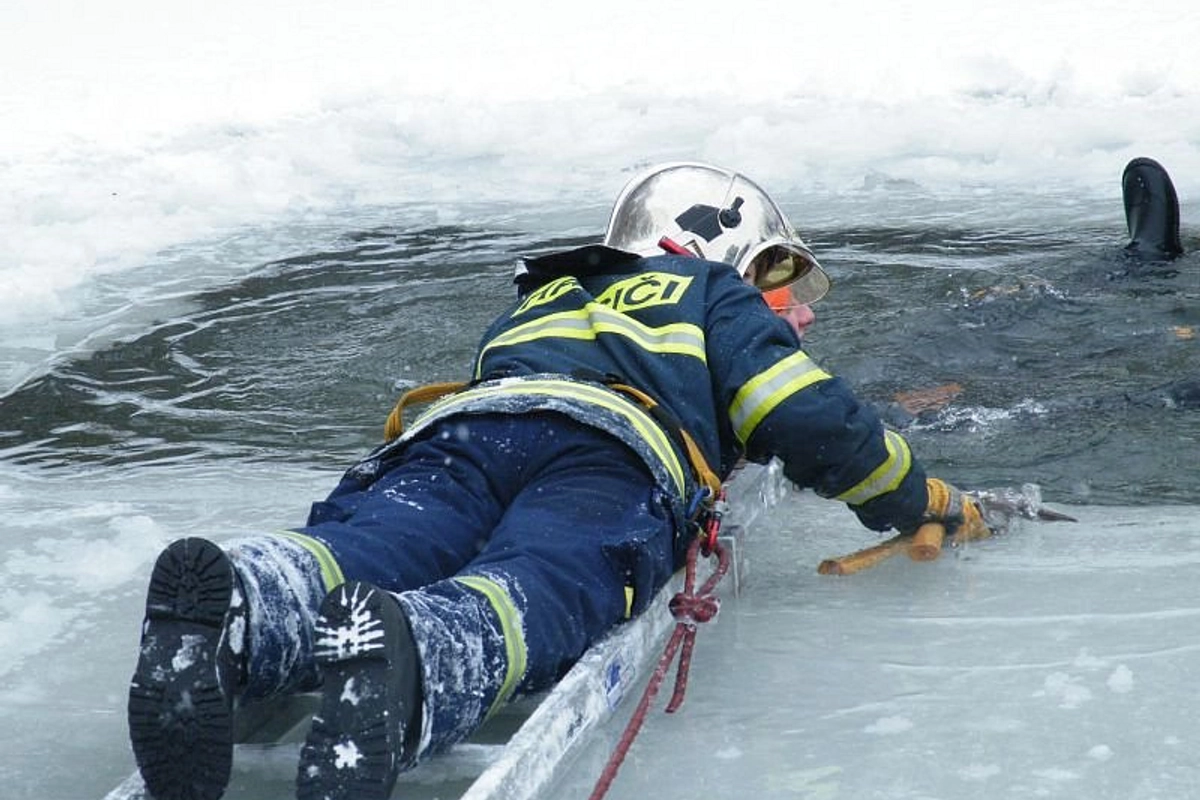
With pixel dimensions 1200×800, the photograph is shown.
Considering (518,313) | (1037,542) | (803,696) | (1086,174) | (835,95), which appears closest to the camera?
(803,696)

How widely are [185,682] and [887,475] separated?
4.97 feet

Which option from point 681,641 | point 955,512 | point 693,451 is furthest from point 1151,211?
point 681,641

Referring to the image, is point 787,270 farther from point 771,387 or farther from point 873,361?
point 873,361

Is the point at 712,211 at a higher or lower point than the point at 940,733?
higher

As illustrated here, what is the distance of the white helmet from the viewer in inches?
138

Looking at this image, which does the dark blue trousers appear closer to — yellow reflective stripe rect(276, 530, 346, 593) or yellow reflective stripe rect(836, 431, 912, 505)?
yellow reflective stripe rect(276, 530, 346, 593)

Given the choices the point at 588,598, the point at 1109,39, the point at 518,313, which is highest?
the point at 1109,39

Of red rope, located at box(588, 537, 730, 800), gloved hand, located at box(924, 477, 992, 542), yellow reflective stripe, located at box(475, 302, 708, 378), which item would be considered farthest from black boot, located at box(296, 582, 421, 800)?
gloved hand, located at box(924, 477, 992, 542)

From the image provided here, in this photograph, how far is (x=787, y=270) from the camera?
3.78 meters

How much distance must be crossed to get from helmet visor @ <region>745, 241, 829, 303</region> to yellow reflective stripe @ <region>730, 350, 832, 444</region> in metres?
0.77

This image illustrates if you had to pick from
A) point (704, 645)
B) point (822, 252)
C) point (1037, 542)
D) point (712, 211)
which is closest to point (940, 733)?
point (704, 645)

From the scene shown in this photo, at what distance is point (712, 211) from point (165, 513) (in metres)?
1.63

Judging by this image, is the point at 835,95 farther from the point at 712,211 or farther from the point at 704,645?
the point at 704,645

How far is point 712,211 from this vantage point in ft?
11.6
